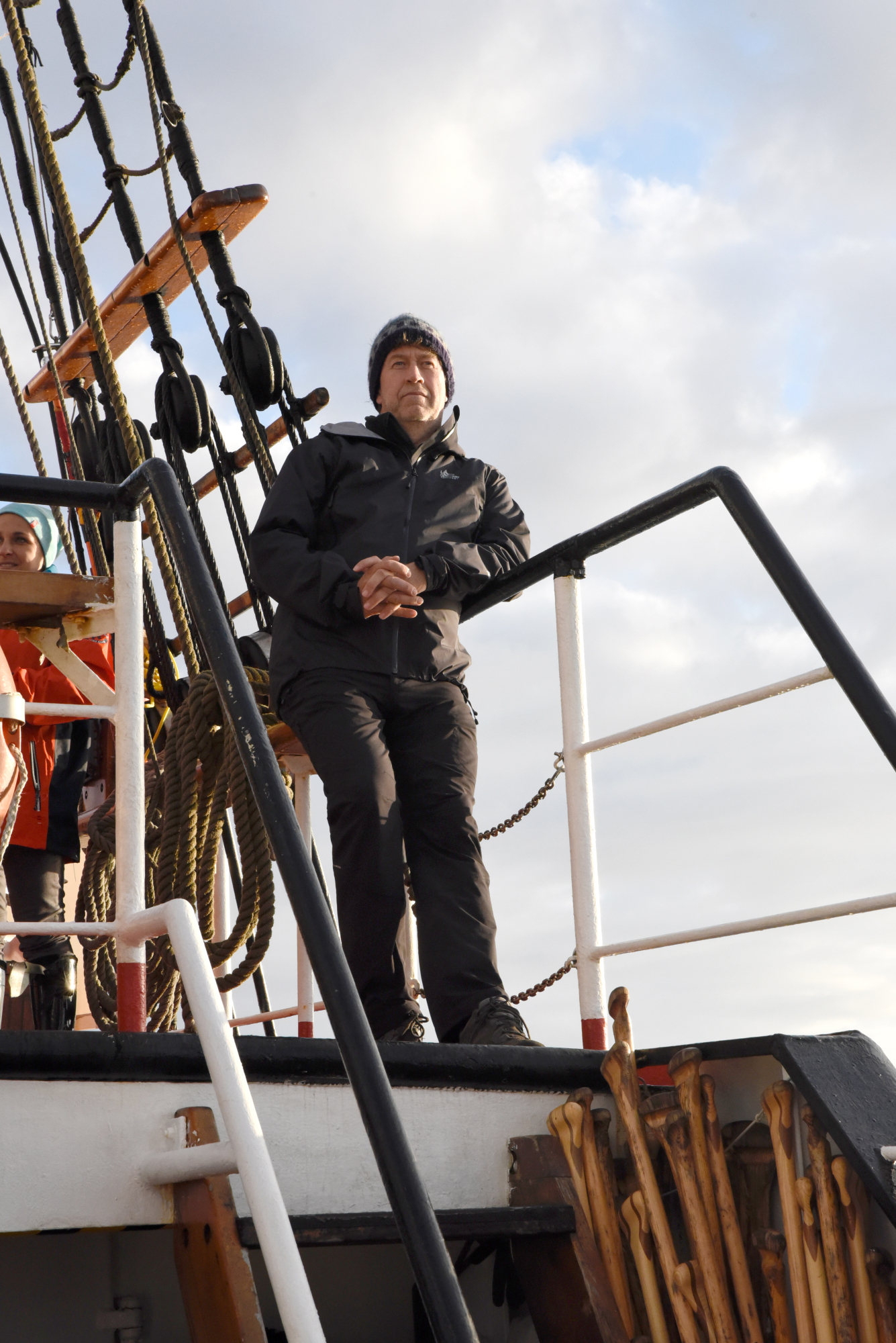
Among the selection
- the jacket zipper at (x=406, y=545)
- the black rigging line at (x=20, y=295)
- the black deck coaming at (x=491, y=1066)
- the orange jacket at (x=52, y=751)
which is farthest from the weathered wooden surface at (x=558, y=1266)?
the black rigging line at (x=20, y=295)

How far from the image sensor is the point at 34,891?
158 inches

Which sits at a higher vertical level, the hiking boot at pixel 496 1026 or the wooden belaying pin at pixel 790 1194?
the hiking boot at pixel 496 1026

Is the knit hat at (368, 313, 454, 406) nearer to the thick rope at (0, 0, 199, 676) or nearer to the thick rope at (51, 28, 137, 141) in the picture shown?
the thick rope at (0, 0, 199, 676)

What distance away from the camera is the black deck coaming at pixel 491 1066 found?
183cm

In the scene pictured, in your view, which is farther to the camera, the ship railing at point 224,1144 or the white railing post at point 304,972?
the white railing post at point 304,972

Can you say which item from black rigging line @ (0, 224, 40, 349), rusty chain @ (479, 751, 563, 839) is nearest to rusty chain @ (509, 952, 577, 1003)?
rusty chain @ (479, 751, 563, 839)

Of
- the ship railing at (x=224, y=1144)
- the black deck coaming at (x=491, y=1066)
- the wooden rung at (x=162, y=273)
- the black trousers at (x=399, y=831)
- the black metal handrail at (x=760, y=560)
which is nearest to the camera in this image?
the ship railing at (x=224, y=1144)

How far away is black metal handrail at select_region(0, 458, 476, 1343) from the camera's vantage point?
128 cm

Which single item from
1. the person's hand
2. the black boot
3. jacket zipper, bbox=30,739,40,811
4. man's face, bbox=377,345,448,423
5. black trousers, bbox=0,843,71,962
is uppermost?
man's face, bbox=377,345,448,423

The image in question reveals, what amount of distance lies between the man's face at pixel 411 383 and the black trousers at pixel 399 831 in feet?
2.11

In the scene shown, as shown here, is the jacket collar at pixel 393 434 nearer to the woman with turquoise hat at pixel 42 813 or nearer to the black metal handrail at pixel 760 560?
the black metal handrail at pixel 760 560

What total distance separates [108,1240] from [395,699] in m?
1.16

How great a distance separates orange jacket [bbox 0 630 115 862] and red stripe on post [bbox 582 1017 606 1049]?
1.86m

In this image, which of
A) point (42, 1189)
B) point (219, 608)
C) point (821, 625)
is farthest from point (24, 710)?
point (821, 625)
